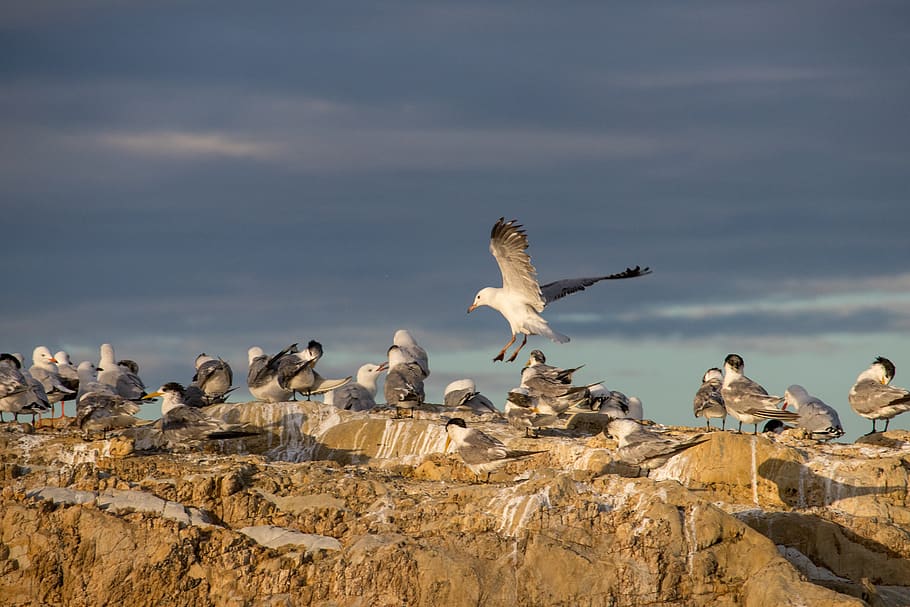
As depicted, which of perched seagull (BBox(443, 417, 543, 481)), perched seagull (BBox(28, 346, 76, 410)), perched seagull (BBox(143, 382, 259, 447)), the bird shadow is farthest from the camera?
perched seagull (BBox(28, 346, 76, 410))

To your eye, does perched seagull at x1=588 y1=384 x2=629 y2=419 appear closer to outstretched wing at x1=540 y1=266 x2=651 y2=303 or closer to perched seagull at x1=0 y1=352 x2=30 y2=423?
outstretched wing at x1=540 y1=266 x2=651 y2=303

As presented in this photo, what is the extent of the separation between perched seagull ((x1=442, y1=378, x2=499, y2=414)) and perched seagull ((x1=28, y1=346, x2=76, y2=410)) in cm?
739

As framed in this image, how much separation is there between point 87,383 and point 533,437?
32.1 feet

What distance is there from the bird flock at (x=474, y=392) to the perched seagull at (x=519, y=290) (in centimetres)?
2

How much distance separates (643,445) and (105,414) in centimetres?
798

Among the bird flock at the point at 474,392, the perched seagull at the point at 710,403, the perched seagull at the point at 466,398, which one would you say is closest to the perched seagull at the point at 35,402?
the bird flock at the point at 474,392

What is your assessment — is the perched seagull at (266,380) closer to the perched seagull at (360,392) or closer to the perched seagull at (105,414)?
the perched seagull at (360,392)

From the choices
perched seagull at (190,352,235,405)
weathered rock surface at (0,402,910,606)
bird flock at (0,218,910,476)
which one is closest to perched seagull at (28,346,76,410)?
bird flock at (0,218,910,476)

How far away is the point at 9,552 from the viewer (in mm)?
16406

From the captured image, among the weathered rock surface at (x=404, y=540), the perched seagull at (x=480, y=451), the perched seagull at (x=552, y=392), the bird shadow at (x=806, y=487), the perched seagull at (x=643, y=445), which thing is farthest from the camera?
the perched seagull at (x=552, y=392)

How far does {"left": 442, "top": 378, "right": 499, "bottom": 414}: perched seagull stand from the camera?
979 inches

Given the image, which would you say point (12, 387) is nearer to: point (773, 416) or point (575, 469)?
point (575, 469)

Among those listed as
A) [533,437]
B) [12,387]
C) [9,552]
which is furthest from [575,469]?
[12,387]

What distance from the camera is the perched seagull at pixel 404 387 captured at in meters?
23.5
